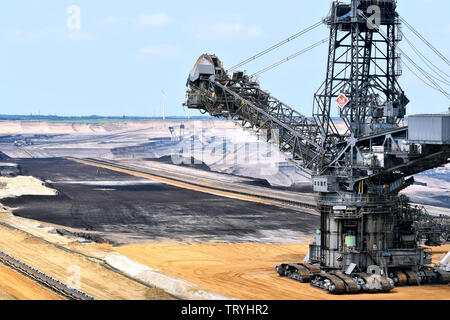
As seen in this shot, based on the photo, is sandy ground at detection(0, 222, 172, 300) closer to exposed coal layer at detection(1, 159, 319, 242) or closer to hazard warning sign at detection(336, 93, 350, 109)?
exposed coal layer at detection(1, 159, 319, 242)

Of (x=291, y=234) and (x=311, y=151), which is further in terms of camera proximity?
(x=291, y=234)

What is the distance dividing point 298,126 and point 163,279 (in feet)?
57.4

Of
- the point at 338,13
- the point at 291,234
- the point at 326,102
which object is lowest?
the point at 291,234

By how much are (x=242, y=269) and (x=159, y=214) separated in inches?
1360

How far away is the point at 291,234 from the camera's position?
253ft

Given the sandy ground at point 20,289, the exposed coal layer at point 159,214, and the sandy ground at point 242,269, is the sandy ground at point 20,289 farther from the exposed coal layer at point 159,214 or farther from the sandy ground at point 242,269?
the exposed coal layer at point 159,214

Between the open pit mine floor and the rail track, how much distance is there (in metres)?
0.73

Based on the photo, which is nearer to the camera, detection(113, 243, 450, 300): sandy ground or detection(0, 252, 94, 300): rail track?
detection(0, 252, 94, 300): rail track

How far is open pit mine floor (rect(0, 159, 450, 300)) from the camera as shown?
48.4 meters

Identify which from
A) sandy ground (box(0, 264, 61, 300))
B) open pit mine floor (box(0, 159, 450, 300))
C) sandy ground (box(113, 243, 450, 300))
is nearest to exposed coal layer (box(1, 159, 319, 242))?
open pit mine floor (box(0, 159, 450, 300))
